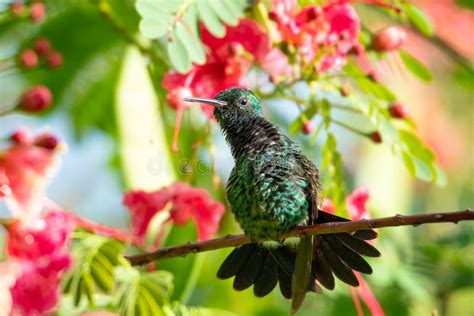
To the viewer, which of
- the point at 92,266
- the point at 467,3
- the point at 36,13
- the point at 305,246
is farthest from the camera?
the point at 467,3

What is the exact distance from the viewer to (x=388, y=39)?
2873 millimetres

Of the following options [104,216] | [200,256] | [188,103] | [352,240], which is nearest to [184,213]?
[200,256]

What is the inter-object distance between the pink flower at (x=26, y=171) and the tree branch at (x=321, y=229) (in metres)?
0.30

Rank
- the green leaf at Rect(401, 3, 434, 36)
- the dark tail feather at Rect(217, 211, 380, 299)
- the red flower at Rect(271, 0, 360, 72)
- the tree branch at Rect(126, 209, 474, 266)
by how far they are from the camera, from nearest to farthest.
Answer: the tree branch at Rect(126, 209, 474, 266)
the dark tail feather at Rect(217, 211, 380, 299)
the red flower at Rect(271, 0, 360, 72)
the green leaf at Rect(401, 3, 434, 36)

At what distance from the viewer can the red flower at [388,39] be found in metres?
2.87

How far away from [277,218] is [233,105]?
0.44 metres

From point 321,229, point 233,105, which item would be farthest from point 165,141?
point 321,229

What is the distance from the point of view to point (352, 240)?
8.31ft

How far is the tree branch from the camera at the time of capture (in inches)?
71.9

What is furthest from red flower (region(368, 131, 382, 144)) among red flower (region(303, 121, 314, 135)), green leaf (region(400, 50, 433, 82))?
green leaf (region(400, 50, 433, 82))

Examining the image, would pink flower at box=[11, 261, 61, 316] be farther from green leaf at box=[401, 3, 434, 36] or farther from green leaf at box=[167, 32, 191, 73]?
green leaf at box=[401, 3, 434, 36]

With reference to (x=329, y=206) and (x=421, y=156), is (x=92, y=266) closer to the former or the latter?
(x=329, y=206)

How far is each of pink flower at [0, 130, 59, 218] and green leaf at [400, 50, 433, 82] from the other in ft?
4.13

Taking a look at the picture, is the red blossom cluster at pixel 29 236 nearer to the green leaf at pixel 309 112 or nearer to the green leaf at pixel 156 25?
the green leaf at pixel 156 25
